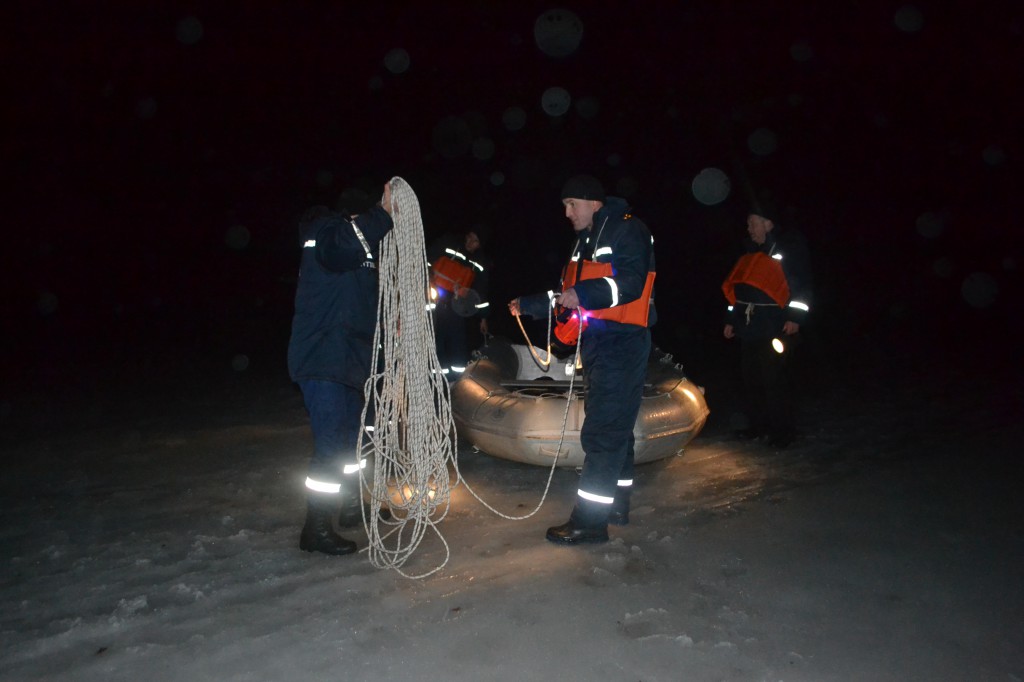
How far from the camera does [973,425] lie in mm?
5840

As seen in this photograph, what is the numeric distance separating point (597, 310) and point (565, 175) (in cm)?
1828

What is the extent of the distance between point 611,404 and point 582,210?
0.95 m

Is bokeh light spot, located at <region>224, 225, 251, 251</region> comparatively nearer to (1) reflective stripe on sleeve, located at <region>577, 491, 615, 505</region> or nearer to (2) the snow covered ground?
(2) the snow covered ground

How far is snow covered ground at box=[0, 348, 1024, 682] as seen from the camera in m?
2.41

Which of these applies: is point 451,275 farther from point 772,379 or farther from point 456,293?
point 772,379

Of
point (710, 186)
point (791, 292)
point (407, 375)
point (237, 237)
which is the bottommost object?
point (407, 375)

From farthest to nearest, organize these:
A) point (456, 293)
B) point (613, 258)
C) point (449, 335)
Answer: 1. point (449, 335)
2. point (456, 293)
3. point (613, 258)

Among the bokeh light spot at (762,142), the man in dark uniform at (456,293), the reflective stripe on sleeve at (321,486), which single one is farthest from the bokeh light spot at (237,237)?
the reflective stripe on sleeve at (321,486)

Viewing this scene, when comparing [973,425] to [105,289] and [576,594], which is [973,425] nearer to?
[576,594]

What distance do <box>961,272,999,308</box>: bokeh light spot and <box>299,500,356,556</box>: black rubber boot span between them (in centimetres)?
1986

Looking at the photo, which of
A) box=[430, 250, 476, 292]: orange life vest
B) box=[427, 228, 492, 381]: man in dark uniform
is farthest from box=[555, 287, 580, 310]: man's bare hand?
box=[430, 250, 476, 292]: orange life vest

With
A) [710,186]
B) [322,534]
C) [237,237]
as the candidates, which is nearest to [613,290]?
[322,534]

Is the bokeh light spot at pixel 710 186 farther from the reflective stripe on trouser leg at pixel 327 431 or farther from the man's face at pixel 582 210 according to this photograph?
the reflective stripe on trouser leg at pixel 327 431

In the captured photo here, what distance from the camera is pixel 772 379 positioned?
529 centimetres
